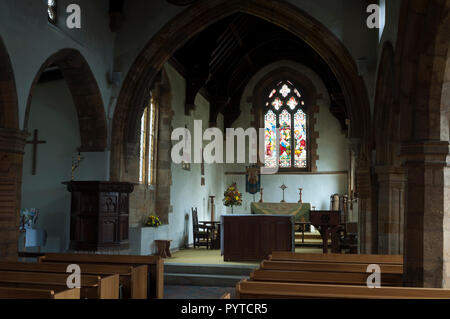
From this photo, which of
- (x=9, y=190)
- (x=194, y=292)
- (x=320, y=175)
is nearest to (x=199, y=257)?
(x=194, y=292)

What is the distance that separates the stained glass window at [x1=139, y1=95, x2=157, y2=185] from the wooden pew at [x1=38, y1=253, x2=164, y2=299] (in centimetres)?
491

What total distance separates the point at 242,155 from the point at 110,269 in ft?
38.8

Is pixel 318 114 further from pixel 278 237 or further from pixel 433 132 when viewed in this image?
pixel 433 132

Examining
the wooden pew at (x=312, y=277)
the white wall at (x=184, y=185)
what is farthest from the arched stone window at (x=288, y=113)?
the wooden pew at (x=312, y=277)

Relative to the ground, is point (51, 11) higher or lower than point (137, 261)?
higher

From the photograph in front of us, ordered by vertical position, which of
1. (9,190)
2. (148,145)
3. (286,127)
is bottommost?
(9,190)

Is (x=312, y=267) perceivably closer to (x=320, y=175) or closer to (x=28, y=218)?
(x=28, y=218)

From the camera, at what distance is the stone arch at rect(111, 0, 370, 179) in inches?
311

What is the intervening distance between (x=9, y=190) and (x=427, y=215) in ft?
14.8

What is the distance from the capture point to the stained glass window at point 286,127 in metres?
15.1

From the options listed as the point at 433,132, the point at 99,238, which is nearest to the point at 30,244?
the point at 99,238

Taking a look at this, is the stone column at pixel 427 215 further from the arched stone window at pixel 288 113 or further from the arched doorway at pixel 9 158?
the arched stone window at pixel 288 113

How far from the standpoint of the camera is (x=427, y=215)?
13.0 ft

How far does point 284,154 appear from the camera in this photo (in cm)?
1516
